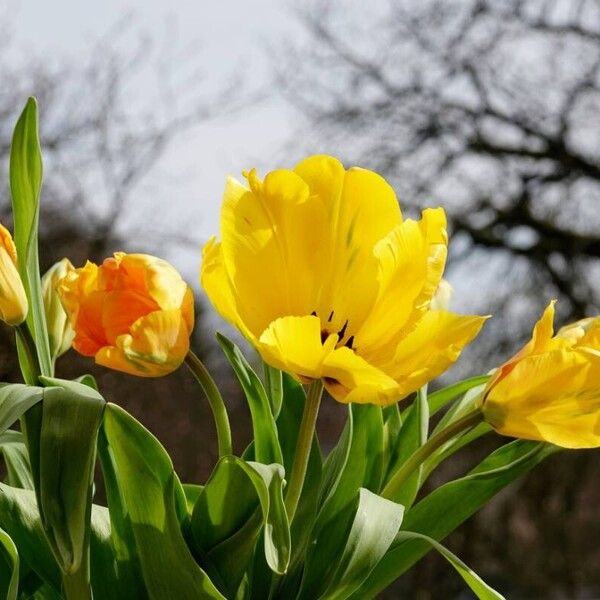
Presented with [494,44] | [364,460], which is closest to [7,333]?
[494,44]

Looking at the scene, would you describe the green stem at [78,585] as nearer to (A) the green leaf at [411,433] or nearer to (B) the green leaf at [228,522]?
(B) the green leaf at [228,522]

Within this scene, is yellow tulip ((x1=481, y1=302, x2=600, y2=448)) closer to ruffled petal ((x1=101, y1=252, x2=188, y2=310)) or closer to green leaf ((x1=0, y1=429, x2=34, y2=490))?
ruffled petal ((x1=101, y1=252, x2=188, y2=310))

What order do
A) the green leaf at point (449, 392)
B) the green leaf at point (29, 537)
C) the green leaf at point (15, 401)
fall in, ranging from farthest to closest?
the green leaf at point (449, 392)
the green leaf at point (29, 537)
the green leaf at point (15, 401)

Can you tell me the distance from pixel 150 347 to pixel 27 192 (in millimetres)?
108

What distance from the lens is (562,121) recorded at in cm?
546

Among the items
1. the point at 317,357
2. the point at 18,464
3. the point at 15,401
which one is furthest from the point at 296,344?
the point at 18,464

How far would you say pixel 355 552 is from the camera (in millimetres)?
514

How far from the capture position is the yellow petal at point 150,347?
49 cm

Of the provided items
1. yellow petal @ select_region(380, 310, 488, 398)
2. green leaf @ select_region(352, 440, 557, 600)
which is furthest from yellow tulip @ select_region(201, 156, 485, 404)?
green leaf @ select_region(352, 440, 557, 600)

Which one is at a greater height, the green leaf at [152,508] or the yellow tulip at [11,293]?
the yellow tulip at [11,293]

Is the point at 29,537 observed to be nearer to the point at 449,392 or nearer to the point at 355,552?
the point at 355,552

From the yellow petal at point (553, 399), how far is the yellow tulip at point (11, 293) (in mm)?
207

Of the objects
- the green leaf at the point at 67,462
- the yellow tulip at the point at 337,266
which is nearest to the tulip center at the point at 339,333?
the yellow tulip at the point at 337,266

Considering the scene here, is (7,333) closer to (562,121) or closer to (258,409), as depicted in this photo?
(562,121)
